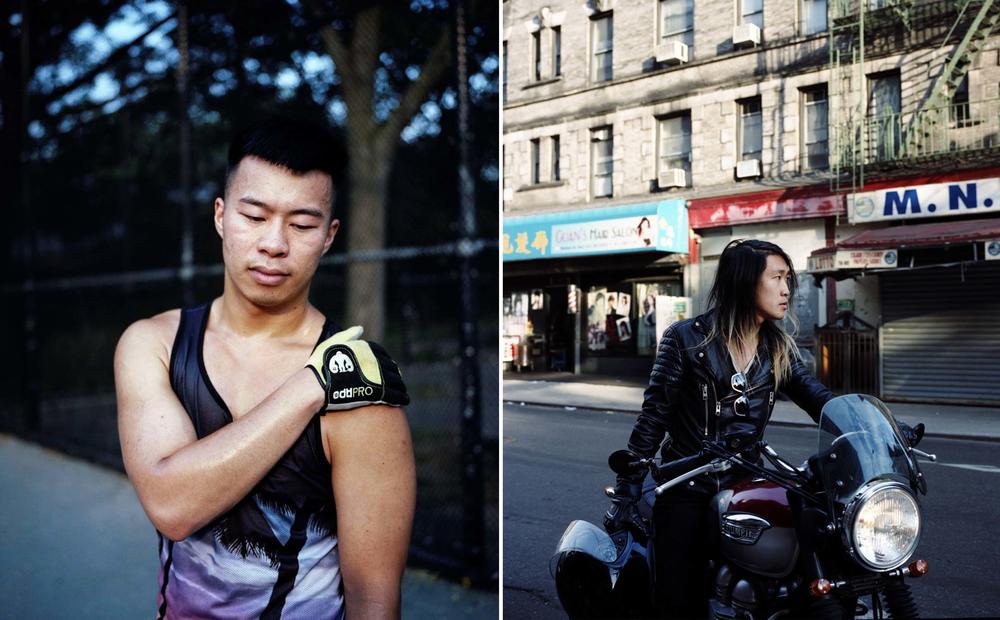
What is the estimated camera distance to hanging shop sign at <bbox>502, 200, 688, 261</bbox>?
9.99ft

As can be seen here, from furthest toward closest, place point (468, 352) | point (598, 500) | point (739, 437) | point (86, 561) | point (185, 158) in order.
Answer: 1. point (185, 158)
2. point (86, 561)
3. point (468, 352)
4. point (598, 500)
5. point (739, 437)

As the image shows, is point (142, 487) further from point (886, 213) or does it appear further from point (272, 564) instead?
point (886, 213)

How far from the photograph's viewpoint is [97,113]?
18.9 feet

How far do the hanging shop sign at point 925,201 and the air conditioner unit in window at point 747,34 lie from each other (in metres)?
0.61

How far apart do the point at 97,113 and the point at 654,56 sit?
423cm

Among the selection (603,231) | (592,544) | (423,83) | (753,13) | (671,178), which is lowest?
(592,544)

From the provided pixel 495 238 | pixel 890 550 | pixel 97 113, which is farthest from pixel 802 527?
pixel 97 113

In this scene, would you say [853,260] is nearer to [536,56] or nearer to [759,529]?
[759,529]

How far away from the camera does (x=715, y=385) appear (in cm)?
217

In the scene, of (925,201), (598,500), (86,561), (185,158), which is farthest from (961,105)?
(86,561)

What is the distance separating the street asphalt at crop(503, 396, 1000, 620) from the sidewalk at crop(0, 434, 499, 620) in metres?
0.49

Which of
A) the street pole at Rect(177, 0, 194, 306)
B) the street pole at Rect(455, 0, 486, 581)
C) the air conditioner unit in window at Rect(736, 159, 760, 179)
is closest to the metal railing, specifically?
the air conditioner unit in window at Rect(736, 159, 760, 179)

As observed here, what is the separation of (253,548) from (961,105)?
2239mm

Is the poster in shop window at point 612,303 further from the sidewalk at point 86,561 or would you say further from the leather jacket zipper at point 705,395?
the sidewalk at point 86,561
